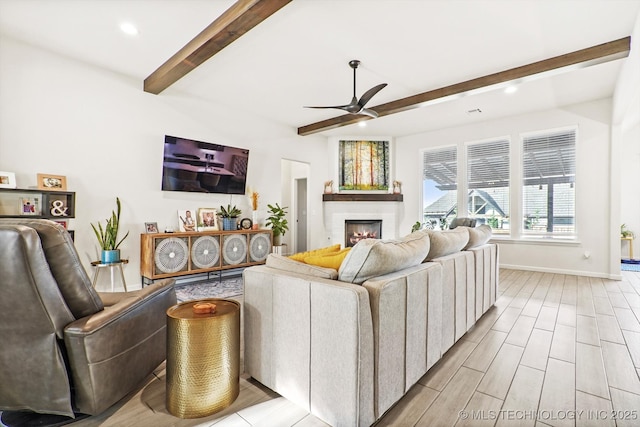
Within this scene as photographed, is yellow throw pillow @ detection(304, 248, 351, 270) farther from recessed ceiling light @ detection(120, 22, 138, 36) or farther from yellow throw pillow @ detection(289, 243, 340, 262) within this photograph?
recessed ceiling light @ detection(120, 22, 138, 36)

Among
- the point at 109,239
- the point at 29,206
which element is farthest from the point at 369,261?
the point at 29,206

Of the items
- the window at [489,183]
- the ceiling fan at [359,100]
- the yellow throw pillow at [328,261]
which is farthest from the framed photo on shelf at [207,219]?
the window at [489,183]

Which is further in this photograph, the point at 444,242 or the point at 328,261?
the point at 444,242

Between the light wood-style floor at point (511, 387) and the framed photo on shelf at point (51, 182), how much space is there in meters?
2.61

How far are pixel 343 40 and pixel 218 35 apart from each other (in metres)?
1.23

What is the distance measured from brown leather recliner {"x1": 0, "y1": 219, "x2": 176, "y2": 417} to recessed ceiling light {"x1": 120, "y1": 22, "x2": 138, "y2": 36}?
2.41m

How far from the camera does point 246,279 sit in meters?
1.72

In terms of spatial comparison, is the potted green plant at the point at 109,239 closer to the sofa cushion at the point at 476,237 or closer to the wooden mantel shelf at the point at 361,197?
the sofa cushion at the point at 476,237

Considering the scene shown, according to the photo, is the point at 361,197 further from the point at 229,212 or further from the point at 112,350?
the point at 112,350

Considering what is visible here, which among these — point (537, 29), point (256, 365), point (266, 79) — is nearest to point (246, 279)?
point (256, 365)

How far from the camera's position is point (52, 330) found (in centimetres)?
124

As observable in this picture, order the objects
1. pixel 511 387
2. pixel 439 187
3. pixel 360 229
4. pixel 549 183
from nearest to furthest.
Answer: pixel 511 387 → pixel 549 183 → pixel 439 187 → pixel 360 229

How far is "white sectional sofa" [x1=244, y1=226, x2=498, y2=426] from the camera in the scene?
128 cm

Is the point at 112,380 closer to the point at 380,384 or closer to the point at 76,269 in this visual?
the point at 76,269
